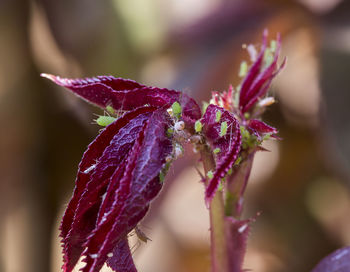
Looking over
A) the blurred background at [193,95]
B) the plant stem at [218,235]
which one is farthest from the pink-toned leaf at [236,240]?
the blurred background at [193,95]

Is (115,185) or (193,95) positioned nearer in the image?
(115,185)

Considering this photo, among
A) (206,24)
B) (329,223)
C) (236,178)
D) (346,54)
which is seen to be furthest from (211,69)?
(236,178)

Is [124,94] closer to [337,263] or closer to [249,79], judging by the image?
[249,79]

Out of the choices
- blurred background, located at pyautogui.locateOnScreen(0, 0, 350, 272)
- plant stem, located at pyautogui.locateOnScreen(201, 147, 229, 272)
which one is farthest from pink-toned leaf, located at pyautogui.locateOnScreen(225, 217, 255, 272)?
blurred background, located at pyautogui.locateOnScreen(0, 0, 350, 272)

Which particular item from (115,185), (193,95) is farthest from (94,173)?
(193,95)

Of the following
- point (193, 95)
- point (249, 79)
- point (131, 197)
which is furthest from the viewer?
point (193, 95)

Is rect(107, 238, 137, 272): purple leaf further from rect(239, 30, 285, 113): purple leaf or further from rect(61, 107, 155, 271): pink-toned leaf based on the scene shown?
rect(239, 30, 285, 113): purple leaf

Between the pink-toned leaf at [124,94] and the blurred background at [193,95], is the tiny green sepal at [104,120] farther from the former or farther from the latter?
the blurred background at [193,95]

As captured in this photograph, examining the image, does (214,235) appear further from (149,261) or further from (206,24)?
(206,24)
